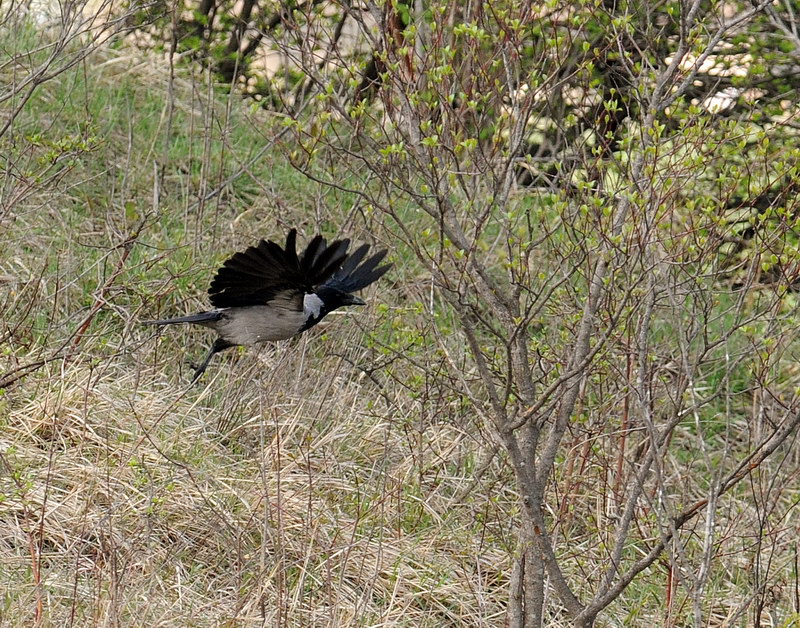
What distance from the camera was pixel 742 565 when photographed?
19.0 ft

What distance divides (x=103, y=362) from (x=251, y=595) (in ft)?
6.31

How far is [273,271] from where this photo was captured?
4992 mm

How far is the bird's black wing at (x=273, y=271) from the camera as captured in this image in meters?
4.54

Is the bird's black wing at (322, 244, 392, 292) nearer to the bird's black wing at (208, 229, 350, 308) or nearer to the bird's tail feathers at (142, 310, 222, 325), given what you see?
the bird's black wing at (208, 229, 350, 308)

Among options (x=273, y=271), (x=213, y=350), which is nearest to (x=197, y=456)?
(x=213, y=350)

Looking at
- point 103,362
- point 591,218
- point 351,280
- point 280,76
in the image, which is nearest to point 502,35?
point 591,218

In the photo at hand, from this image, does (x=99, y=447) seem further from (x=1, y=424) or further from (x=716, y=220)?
(x=716, y=220)

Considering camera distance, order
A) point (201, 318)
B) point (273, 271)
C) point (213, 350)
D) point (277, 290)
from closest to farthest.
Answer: point (273, 271)
point (277, 290)
point (201, 318)
point (213, 350)

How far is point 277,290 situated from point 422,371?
3.79 feet

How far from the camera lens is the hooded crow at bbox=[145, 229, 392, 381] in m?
4.73

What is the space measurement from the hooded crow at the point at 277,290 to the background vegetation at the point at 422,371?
271 mm

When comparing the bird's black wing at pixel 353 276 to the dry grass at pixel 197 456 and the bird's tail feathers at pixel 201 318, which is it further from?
the bird's tail feathers at pixel 201 318

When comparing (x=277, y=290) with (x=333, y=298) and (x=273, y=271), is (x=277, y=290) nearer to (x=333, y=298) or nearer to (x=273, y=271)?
(x=273, y=271)

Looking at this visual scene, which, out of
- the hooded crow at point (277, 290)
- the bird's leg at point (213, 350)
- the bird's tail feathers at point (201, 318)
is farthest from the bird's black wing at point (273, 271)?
the bird's leg at point (213, 350)
